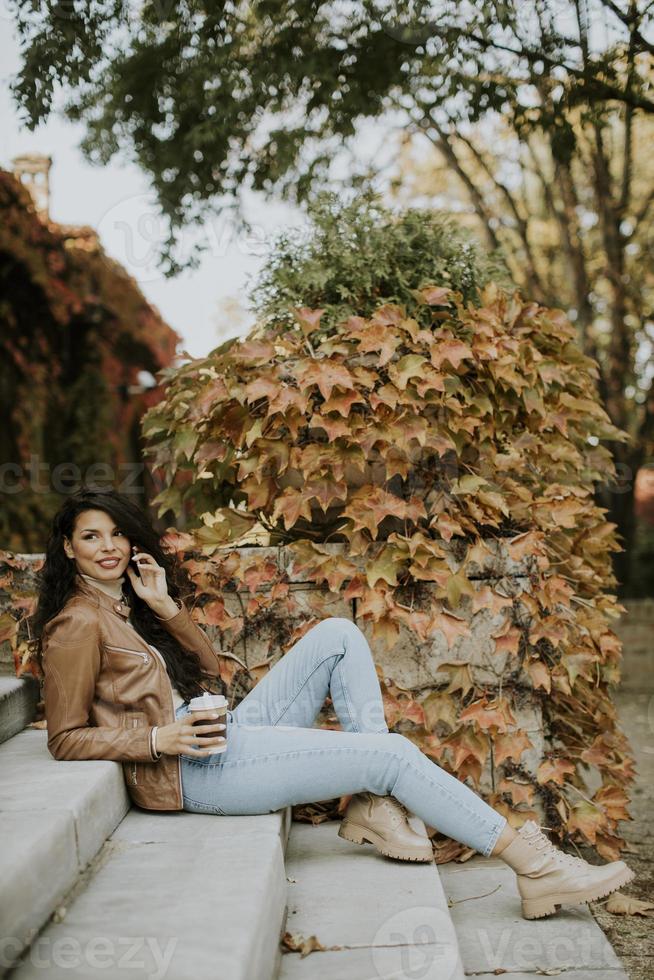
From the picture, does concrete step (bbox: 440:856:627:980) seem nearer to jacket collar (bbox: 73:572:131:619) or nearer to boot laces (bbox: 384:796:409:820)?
boot laces (bbox: 384:796:409:820)

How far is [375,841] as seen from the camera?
2.46 meters

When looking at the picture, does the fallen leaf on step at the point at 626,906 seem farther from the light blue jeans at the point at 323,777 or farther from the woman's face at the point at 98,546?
the woman's face at the point at 98,546

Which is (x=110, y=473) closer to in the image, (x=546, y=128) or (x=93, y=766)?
(x=546, y=128)

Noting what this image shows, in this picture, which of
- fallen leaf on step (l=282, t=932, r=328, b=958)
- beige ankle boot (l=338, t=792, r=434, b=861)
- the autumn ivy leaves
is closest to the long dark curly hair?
the autumn ivy leaves

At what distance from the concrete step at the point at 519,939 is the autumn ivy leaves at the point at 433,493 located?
0.44 metres

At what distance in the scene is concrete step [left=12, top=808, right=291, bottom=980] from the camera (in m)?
1.58

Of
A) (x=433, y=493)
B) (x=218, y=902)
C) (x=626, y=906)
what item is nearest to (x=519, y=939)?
(x=626, y=906)

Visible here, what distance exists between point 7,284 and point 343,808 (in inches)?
227

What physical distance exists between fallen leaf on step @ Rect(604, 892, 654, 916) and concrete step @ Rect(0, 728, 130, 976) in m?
1.51

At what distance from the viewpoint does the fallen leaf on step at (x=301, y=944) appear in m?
2.02

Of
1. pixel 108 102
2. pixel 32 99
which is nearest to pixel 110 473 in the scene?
pixel 108 102

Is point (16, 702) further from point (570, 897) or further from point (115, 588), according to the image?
point (570, 897)

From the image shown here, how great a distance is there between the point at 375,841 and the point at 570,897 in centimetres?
53

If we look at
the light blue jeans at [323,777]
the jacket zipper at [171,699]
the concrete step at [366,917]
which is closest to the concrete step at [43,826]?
the jacket zipper at [171,699]
